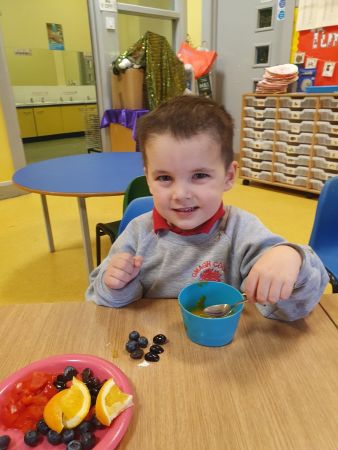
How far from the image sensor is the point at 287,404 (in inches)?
19.3

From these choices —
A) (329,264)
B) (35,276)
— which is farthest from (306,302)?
(35,276)

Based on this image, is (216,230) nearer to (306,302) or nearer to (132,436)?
(306,302)

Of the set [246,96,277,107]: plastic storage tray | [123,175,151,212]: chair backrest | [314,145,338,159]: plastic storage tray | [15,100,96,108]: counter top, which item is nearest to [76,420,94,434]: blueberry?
[123,175,151,212]: chair backrest

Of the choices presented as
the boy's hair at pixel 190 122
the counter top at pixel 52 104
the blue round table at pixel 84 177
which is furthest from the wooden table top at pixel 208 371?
the counter top at pixel 52 104

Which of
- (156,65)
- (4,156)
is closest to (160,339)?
(4,156)

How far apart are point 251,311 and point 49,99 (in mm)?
7814

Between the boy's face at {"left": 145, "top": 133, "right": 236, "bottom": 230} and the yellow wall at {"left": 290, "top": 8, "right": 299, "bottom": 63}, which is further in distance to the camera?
Result: the yellow wall at {"left": 290, "top": 8, "right": 299, "bottom": 63}

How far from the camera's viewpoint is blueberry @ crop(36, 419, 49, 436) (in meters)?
0.46

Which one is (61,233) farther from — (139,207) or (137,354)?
(137,354)

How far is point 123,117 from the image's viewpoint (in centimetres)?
388

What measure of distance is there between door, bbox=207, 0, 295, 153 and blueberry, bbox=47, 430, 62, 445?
3.42 meters

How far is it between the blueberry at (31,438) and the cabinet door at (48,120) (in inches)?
304

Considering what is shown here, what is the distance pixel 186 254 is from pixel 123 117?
334 cm

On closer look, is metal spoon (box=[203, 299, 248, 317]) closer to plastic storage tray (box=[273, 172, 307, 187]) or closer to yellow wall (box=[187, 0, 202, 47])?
plastic storage tray (box=[273, 172, 307, 187])
